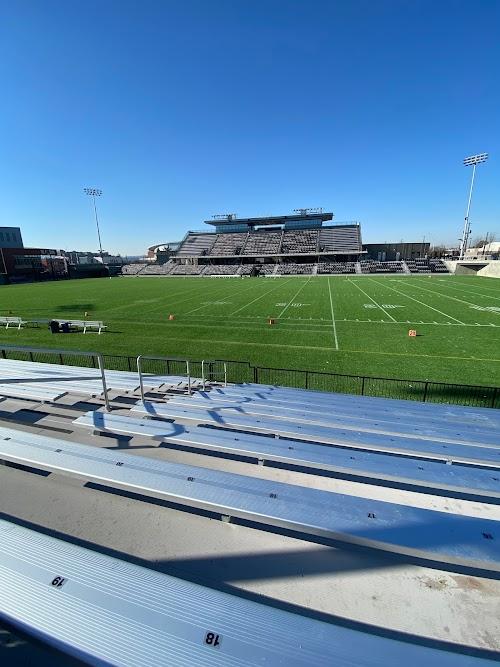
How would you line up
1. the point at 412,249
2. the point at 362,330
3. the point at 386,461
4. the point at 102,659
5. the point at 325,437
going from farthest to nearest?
the point at 412,249 < the point at 362,330 < the point at 325,437 < the point at 386,461 < the point at 102,659

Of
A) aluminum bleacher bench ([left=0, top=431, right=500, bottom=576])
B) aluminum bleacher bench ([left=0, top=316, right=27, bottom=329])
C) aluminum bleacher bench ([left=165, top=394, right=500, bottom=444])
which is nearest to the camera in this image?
aluminum bleacher bench ([left=0, top=431, right=500, bottom=576])

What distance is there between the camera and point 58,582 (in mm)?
1739

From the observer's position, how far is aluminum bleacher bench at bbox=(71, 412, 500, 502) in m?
3.12

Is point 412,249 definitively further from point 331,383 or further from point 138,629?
point 138,629

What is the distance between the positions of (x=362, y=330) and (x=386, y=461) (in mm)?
18627

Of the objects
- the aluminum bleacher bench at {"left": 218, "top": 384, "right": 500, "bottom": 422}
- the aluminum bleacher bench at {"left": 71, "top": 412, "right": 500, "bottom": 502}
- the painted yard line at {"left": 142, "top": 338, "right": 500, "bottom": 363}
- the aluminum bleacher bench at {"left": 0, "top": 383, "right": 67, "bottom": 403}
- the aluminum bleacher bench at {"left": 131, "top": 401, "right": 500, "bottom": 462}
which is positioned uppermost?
the aluminum bleacher bench at {"left": 71, "top": 412, "right": 500, "bottom": 502}

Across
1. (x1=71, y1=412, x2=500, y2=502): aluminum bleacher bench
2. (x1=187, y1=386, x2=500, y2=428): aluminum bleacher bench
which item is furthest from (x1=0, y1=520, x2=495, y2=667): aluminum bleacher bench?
(x1=187, y1=386, x2=500, y2=428): aluminum bleacher bench

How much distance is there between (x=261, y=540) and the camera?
245 centimetres

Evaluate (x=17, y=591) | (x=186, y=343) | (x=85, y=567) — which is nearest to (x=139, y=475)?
(x=85, y=567)

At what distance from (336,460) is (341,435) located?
4.17ft

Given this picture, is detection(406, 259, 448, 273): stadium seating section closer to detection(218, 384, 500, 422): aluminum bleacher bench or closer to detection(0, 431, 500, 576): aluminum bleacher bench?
detection(218, 384, 500, 422): aluminum bleacher bench

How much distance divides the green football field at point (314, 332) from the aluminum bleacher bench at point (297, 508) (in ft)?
38.7

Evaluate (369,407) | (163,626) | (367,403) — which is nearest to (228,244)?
(367,403)

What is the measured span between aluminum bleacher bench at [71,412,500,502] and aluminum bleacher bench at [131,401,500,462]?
536 millimetres
